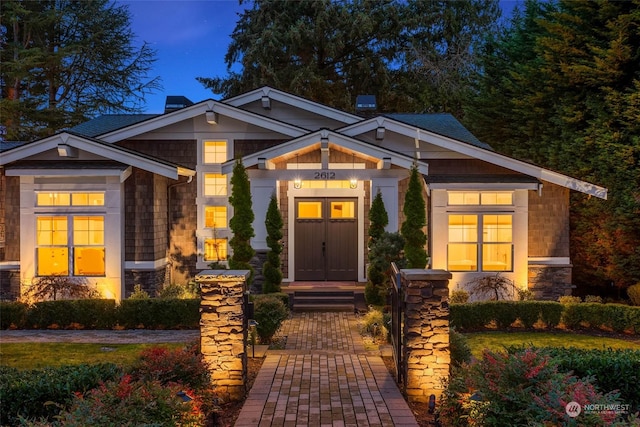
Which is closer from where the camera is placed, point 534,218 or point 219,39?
point 534,218

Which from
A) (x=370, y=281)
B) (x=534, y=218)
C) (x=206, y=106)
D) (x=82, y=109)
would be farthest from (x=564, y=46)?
(x=82, y=109)

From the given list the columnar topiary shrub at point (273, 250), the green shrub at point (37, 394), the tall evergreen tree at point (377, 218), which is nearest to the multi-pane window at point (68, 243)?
the columnar topiary shrub at point (273, 250)

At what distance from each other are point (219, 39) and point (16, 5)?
1195 cm

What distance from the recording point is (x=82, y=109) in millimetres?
28859

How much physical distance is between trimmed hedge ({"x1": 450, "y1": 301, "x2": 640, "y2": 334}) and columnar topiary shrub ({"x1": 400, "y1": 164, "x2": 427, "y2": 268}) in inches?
56.6

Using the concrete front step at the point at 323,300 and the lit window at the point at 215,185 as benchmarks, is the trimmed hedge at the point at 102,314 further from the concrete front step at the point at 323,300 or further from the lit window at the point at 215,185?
the lit window at the point at 215,185

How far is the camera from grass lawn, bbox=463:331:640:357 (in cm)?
1028

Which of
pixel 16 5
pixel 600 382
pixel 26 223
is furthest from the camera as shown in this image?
pixel 16 5

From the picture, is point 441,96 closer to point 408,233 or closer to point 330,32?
point 330,32

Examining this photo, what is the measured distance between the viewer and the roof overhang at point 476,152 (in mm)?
13828

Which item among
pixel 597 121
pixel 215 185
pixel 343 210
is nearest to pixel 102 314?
pixel 215 185

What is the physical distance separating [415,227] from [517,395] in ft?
25.2

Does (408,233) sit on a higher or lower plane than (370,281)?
higher

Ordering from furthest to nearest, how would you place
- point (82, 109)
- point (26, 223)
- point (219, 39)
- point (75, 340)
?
point (219, 39)
point (82, 109)
point (26, 223)
point (75, 340)
